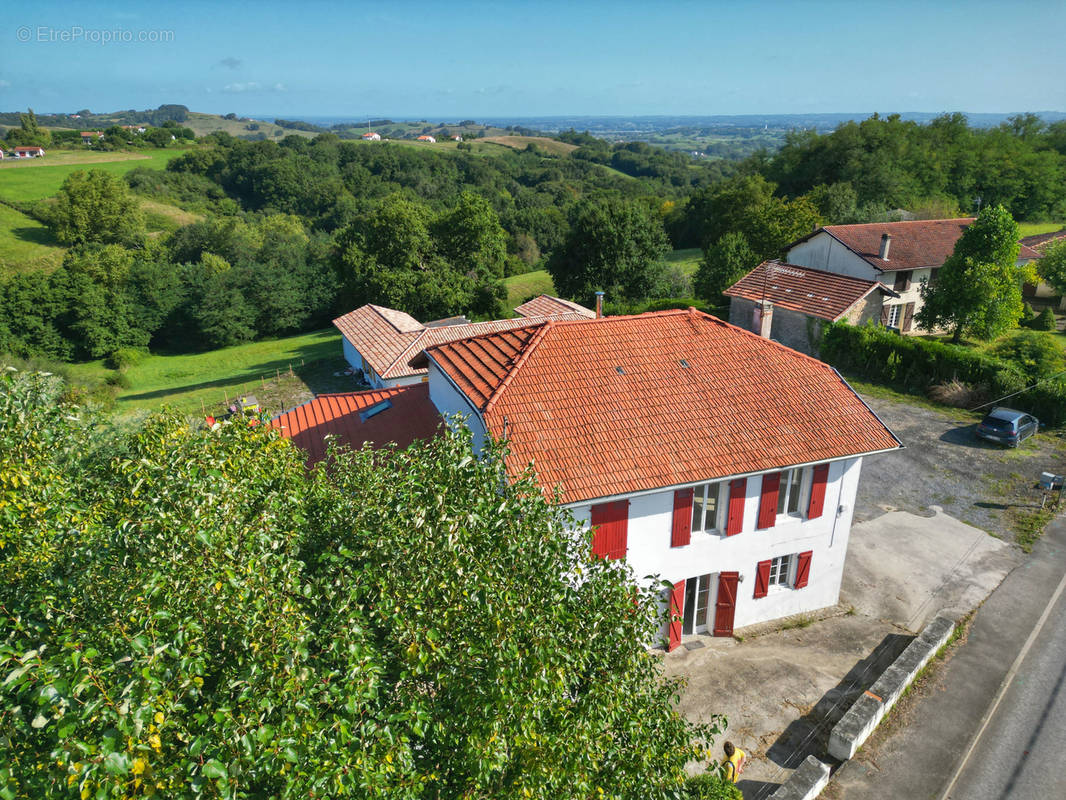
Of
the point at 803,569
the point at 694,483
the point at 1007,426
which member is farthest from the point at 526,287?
the point at 694,483

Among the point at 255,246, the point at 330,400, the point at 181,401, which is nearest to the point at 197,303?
the point at 255,246

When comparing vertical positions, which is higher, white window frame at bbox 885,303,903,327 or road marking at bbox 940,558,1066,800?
white window frame at bbox 885,303,903,327

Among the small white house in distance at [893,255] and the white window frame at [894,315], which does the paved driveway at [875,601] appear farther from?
the small white house in distance at [893,255]

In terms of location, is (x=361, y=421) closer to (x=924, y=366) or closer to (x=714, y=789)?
(x=714, y=789)

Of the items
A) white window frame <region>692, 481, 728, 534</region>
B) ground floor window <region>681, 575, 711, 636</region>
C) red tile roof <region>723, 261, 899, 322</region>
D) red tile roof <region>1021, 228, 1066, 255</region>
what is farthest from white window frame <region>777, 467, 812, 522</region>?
red tile roof <region>1021, 228, 1066, 255</region>

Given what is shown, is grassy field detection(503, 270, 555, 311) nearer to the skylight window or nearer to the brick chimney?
the brick chimney
